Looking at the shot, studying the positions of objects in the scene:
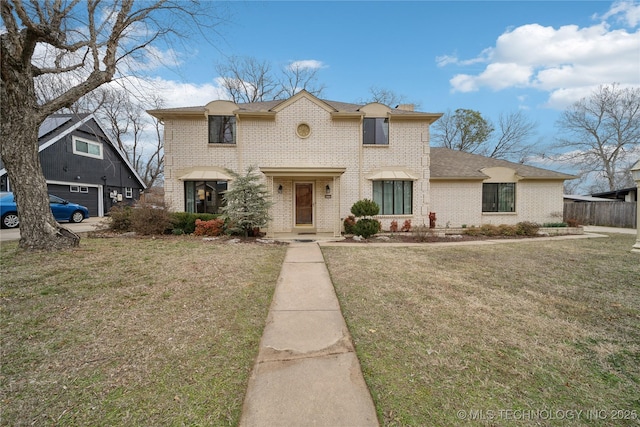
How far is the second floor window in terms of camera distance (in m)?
11.6

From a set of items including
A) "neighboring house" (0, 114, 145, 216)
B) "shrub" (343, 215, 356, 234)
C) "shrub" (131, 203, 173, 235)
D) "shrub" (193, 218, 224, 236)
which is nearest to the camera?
"shrub" (131, 203, 173, 235)

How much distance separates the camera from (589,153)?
88.9 ft

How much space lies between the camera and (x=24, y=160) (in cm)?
616

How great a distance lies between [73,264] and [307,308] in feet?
16.9

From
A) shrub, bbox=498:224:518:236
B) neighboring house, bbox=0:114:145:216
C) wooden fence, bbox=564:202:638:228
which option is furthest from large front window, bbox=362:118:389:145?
neighboring house, bbox=0:114:145:216

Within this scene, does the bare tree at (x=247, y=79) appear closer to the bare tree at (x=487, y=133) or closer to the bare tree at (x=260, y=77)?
the bare tree at (x=260, y=77)

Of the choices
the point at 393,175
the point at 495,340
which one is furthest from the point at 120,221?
the point at 495,340

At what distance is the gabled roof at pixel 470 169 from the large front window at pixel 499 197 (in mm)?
804

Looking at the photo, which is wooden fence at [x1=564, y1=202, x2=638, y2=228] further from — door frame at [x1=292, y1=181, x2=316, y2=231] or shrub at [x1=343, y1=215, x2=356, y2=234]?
door frame at [x1=292, y1=181, x2=316, y2=231]

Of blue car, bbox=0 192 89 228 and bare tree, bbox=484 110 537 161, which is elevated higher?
bare tree, bbox=484 110 537 161

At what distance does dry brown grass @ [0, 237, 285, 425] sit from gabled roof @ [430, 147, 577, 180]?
11068 millimetres

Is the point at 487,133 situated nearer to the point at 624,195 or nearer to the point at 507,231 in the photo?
the point at 624,195

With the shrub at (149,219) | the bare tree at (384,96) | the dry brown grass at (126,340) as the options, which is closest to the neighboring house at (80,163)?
the shrub at (149,219)

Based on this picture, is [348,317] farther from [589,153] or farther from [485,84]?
[589,153]
